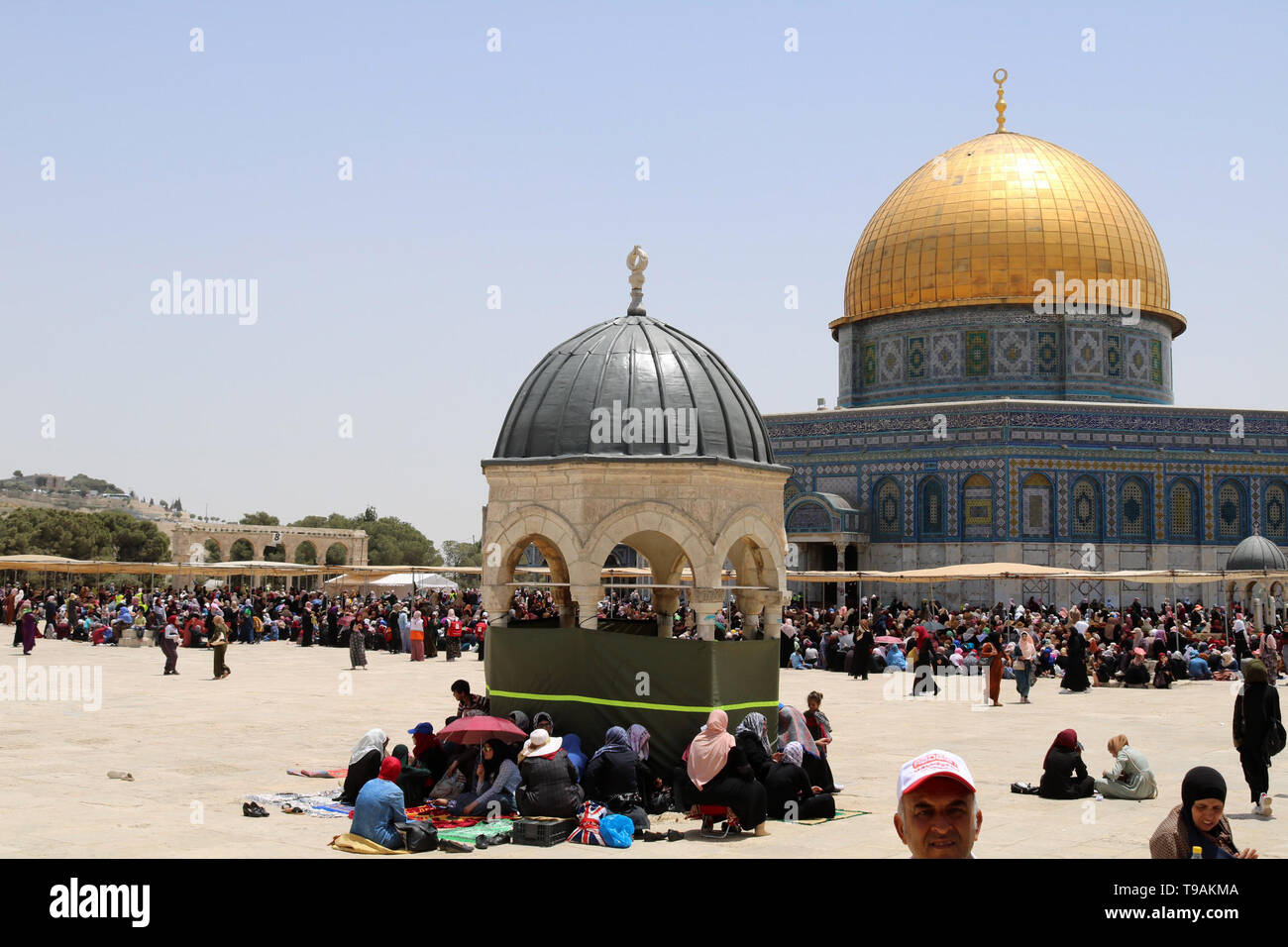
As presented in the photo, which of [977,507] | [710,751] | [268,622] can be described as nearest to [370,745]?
A: [710,751]

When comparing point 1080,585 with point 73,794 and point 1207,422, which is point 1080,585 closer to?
point 1207,422

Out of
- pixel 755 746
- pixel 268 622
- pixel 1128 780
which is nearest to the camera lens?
pixel 755 746

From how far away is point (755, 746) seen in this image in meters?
10.6

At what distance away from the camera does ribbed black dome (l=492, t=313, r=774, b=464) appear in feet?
38.7

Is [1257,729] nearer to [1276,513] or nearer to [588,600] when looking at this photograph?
[588,600]

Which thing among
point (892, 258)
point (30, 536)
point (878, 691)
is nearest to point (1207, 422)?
point (892, 258)

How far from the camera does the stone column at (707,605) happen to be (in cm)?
1156

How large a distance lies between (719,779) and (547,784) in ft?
4.20

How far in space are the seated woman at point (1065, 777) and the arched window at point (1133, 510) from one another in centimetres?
3016

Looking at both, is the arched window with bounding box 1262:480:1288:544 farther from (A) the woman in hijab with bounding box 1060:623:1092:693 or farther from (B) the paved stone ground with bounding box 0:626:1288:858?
(A) the woman in hijab with bounding box 1060:623:1092:693

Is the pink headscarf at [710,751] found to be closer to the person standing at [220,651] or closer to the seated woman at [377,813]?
the seated woman at [377,813]

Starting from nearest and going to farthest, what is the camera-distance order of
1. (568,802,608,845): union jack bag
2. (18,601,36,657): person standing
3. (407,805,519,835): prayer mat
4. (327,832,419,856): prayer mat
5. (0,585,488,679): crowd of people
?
(327,832,419,856): prayer mat
(568,802,608,845): union jack bag
(407,805,519,835): prayer mat
(18,601,36,657): person standing
(0,585,488,679): crowd of people

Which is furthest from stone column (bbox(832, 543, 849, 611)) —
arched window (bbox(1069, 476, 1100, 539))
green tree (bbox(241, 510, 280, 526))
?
green tree (bbox(241, 510, 280, 526))

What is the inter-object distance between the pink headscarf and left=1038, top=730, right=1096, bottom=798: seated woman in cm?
309
